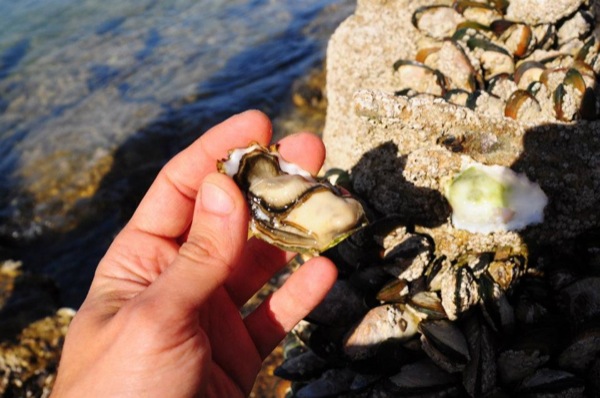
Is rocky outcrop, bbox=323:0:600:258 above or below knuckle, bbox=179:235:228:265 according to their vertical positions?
below

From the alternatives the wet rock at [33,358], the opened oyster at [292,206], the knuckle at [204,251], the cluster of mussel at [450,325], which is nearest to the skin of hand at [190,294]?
the knuckle at [204,251]

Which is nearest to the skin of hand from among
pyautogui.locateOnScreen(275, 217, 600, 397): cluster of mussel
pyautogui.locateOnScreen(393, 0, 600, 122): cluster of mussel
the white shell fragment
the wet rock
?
pyautogui.locateOnScreen(275, 217, 600, 397): cluster of mussel

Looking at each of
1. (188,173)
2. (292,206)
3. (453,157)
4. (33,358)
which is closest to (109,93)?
(33,358)

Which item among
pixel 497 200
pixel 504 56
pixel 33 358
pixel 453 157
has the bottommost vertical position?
pixel 33 358

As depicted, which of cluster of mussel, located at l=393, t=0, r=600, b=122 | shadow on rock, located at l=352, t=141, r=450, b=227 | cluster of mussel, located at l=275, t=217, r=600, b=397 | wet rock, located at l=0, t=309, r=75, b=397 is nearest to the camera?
cluster of mussel, located at l=275, t=217, r=600, b=397

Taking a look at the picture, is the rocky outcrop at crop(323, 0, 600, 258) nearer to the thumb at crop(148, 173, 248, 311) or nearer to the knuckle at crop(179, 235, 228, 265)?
the thumb at crop(148, 173, 248, 311)

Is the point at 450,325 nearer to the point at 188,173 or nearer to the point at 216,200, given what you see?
the point at 216,200
